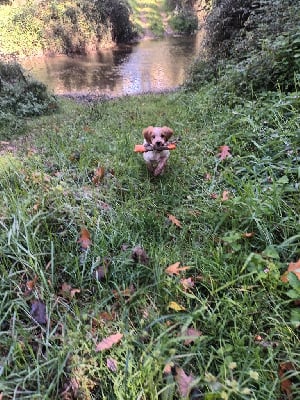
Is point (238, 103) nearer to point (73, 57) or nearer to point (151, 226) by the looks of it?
point (151, 226)

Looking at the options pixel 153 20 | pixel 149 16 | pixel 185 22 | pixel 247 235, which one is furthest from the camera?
pixel 149 16

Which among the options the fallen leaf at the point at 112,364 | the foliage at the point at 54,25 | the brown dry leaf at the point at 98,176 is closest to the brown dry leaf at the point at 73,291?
the fallen leaf at the point at 112,364

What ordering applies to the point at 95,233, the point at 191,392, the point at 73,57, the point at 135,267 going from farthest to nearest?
the point at 73,57, the point at 95,233, the point at 135,267, the point at 191,392

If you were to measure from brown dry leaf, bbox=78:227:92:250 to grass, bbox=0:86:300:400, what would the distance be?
5cm

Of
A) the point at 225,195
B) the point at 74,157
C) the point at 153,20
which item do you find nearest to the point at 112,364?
the point at 225,195

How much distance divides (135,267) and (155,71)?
1651 centimetres

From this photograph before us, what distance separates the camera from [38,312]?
1938mm

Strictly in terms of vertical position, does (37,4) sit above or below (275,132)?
above

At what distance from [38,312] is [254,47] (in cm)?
583

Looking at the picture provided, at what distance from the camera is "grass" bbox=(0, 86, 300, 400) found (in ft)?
5.41

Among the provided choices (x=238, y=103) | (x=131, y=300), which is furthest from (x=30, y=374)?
(x=238, y=103)

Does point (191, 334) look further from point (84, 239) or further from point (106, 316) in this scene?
point (84, 239)

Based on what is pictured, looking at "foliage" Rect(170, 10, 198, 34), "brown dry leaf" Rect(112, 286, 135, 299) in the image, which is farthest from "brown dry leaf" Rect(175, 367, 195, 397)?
"foliage" Rect(170, 10, 198, 34)

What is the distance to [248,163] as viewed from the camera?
3.12 m
